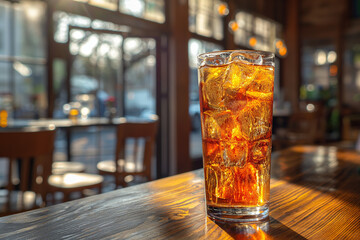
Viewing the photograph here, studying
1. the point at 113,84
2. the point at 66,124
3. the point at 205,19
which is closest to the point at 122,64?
the point at 113,84

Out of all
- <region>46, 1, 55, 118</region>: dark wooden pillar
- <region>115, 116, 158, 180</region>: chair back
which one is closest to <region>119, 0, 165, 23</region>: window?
<region>46, 1, 55, 118</region>: dark wooden pillar

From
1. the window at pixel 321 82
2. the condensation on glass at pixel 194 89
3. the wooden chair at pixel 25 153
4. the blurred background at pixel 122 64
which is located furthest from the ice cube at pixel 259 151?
the window at pixel 321 82

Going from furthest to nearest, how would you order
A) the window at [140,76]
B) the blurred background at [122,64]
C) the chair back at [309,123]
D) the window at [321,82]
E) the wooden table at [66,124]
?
the window at [321,82] → the chair back at [309,123] → the window at [140,76] → the blurred background at [122,64] → the wooden table at [66,124]

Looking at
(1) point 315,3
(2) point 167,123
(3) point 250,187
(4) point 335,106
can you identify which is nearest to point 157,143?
(2) point 167,123

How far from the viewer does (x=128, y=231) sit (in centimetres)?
41

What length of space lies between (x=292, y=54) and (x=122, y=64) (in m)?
5.50

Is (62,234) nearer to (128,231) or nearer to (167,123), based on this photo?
(128,231)

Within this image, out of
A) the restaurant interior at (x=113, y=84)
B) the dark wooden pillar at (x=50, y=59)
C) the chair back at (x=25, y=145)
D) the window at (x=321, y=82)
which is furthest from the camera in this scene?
the window at (x=321, y=82)

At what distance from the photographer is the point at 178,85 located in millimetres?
4527

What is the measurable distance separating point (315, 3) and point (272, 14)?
5.39 ft

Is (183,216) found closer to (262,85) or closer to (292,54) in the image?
(262,85)

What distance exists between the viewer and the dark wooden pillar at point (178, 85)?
14.7 feet

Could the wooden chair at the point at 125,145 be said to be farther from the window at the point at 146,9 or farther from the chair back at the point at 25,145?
the window at the point at 146,9

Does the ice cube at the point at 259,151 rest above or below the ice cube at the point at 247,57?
below
